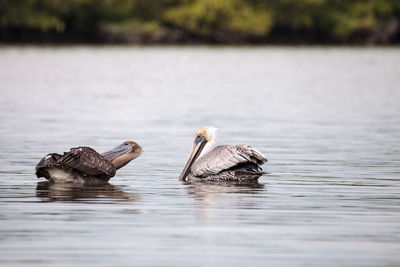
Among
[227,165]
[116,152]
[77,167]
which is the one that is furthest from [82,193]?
[227,165]

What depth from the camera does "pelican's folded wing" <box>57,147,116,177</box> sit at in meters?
11.0

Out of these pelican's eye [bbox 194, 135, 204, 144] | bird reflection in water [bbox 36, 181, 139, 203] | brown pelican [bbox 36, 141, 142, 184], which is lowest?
bird reflection in water [bbox 36, 181, 139, 203]

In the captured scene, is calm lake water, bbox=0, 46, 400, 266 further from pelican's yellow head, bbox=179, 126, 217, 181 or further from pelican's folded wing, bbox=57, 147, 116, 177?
pelican's yellow head, bbox=179, 126, 217, 181

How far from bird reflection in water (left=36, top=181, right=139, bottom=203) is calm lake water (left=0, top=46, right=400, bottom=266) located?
2cm

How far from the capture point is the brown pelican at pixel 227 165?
37.1 feet

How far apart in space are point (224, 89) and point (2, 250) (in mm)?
23635

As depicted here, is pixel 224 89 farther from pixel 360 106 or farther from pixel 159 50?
pixel 159 50

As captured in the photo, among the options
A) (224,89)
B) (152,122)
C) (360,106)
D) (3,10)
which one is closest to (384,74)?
(224,89)

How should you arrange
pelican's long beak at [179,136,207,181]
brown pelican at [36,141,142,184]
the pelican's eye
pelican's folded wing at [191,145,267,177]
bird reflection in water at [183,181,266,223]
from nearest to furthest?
bird reflection in water at [183,181,266,223]
brown pelican at [36,141,142,184]
pelican's folded wing at [191,145,267,177]
pelican's long beak at [179,136,207,181]
the pelican's eye

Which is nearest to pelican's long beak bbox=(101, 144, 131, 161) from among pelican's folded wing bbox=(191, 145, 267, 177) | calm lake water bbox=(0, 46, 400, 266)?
calm lake water bbox=(0, 46, 400, 266)

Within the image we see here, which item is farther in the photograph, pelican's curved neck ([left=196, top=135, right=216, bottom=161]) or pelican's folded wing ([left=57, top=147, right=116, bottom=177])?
pelican's curved neck ([left=196, top=135, right=216, bottom=161])

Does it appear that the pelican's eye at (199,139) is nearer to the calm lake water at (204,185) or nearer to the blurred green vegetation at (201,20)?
the calm lake water at (204,185)

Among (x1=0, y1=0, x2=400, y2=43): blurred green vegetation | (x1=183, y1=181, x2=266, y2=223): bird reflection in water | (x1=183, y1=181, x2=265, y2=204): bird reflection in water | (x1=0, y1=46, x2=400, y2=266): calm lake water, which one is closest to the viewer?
(x1=0, y1=46, x2=400, y2=266): calm lake water

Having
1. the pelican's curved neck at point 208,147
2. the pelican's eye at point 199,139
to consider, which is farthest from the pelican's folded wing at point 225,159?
the pelican's eye at point 199,139
